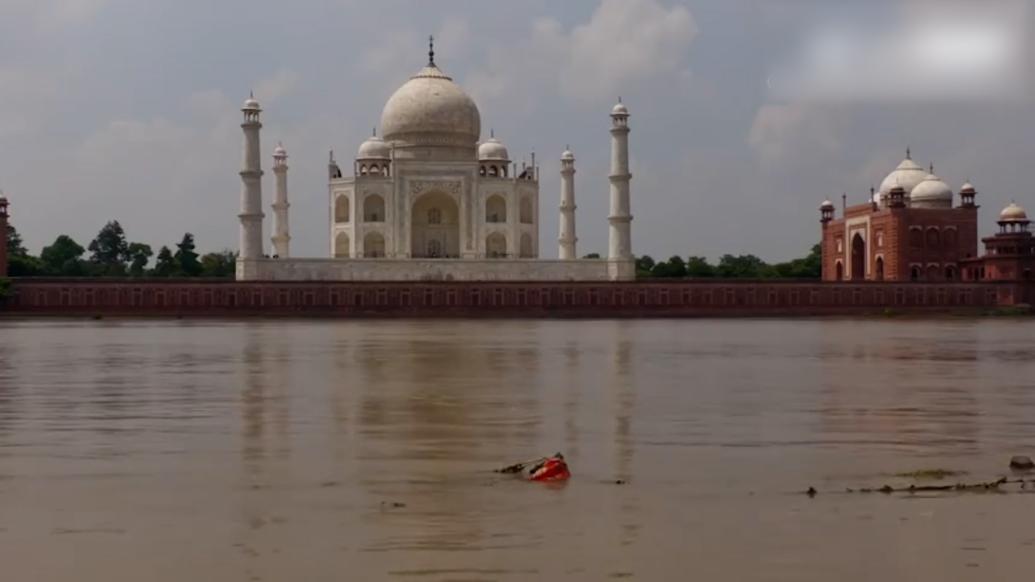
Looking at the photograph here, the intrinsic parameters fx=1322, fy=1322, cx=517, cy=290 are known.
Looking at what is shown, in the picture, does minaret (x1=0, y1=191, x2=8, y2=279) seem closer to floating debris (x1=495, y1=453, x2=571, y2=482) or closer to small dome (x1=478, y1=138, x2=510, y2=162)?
small dome (x1=478, y1=138, x2=510, y2=162)

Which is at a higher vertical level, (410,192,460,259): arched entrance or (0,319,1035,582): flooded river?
(410,192,460,259): arched entrance

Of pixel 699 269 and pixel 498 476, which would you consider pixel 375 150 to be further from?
pixel 498 476

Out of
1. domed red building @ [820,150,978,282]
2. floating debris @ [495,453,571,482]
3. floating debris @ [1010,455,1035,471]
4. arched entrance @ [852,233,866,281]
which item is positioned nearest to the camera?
floating debris @ [495,453,571,482]

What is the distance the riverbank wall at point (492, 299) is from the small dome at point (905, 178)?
8544 mm

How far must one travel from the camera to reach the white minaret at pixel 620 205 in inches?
1580

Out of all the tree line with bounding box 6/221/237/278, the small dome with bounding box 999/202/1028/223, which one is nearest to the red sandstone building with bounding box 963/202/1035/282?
the small dome with bounding box 999/202/1028/223

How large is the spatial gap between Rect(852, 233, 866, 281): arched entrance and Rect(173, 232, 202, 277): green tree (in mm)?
24957

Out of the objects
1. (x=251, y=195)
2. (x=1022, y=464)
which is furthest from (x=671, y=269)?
(x=1022, y=464)

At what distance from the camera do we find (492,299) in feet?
125

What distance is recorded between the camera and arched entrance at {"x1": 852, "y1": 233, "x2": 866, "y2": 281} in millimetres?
48219

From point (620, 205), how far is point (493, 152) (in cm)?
623

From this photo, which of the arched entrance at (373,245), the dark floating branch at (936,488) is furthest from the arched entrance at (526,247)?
the dark floating branch at (936,488)

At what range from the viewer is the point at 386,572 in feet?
14.5

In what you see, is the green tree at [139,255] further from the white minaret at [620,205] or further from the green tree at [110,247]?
the white minaret at [620,205]
